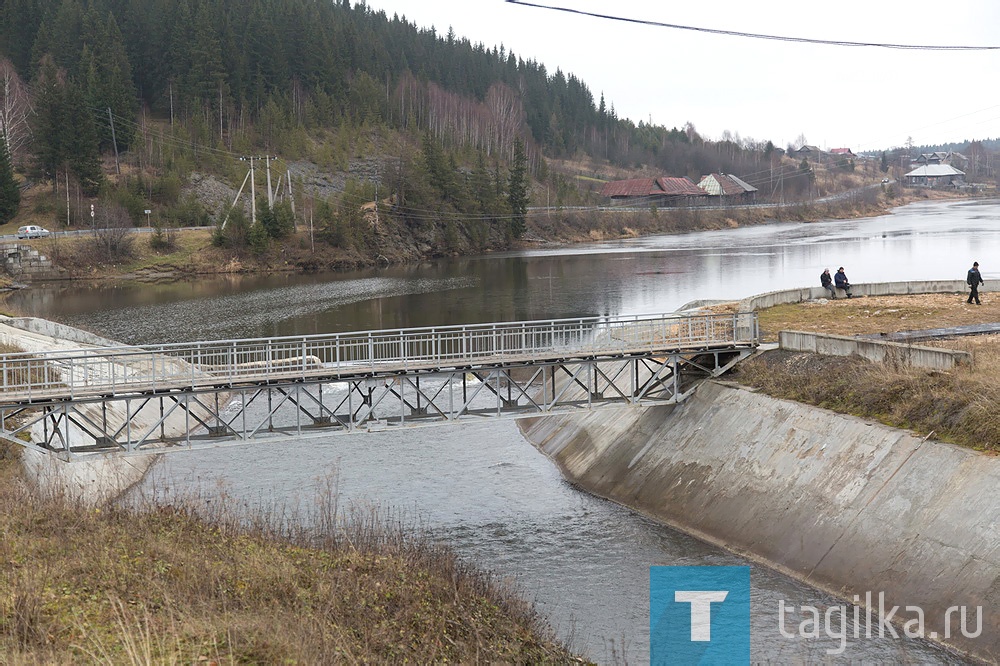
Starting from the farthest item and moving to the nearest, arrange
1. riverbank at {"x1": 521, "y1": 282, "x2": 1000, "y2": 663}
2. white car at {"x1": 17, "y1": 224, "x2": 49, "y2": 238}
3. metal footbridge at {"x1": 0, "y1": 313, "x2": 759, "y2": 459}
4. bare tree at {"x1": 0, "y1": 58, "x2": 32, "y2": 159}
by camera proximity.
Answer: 1. bare tree at {"x1": 0, "y1": 58, "x2": 32, "y2": 159}
2. white car at {"x1": 17, "y1": 224, "x2": 49, "y2": 238}
3. metal footbridge at {"x1": 0, "y1": 313, "x2": 759, "y2": 459}
4. riverbank at {"x1": 521, "y1": 282, "x2": 1000, "y2": 663}

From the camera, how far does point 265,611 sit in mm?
14359

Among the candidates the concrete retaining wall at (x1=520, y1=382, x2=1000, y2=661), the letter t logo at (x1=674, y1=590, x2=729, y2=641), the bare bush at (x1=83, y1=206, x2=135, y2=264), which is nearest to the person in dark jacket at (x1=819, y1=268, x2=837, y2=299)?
the concrete retaining wall at (x1=520, y1=382, x2=1000, y2=661)

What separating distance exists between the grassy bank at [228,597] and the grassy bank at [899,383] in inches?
435

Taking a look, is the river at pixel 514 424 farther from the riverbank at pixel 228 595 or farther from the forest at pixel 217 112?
the forest at pixel 217 112

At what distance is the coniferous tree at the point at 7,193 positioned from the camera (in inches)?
3770

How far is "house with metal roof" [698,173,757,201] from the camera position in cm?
18850

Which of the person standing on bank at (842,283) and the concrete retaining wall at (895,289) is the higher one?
the person standing on bank at (842,283)

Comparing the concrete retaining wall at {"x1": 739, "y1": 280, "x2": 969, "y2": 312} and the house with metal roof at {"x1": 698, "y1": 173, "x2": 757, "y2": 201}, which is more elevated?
the house with metal roof at {"x1": 698, "y1": 173, "x2": 757, "y2": 201}

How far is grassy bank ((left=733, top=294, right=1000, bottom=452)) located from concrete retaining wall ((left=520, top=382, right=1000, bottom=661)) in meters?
0.53

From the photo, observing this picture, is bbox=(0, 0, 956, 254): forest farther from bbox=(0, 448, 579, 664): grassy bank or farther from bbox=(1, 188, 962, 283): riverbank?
bbox=(0, 448, 579, 664): grassy bank

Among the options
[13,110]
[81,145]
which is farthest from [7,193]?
[13,110]

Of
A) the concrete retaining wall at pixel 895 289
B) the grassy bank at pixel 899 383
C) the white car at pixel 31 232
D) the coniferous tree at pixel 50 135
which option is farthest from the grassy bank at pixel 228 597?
the coniferous tree at pixel 50 135

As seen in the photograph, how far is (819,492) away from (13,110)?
114m

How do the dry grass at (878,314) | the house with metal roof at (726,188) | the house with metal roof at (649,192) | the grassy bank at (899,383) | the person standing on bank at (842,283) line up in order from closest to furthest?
1. the grassy bank at (899,383)
2. the dry grass at (878,314)
3. the person standing on bank at (842,283)
4. the house with metal roof at (649,192)
5. the house with metal roof at (726,188)
